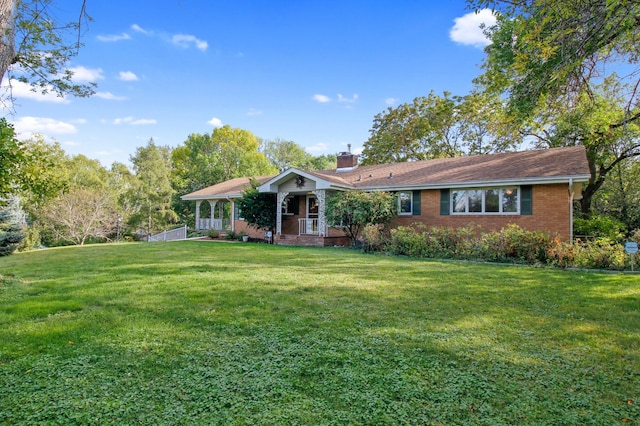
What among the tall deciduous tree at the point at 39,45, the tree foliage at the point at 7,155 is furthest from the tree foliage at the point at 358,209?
the tree foliage at the point at 7,155

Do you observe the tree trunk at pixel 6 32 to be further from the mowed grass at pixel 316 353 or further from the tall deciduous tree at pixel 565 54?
the tall deciduous tree at pixel 565 54

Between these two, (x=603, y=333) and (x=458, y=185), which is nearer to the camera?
(x=603, y=333)

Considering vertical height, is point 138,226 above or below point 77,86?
below

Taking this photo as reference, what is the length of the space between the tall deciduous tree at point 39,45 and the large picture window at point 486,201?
13.4 meters

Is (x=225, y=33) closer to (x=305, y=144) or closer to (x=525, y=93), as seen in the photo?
(x=525, y=93)

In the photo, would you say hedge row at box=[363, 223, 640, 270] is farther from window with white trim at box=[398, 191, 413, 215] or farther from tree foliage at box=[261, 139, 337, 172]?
tree foliage at box=[261, 139, 337, 172]

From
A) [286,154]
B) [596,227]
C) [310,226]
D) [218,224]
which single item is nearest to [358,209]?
[310,226]

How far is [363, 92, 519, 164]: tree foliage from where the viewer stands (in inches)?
1027

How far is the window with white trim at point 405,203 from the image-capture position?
1592 cm

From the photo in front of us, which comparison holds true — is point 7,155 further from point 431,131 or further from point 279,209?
point 431,131

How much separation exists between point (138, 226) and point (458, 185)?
2307cm

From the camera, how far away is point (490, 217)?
14070 millimetres

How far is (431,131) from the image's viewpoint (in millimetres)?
26844

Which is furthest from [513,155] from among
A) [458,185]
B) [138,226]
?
[138,226]
